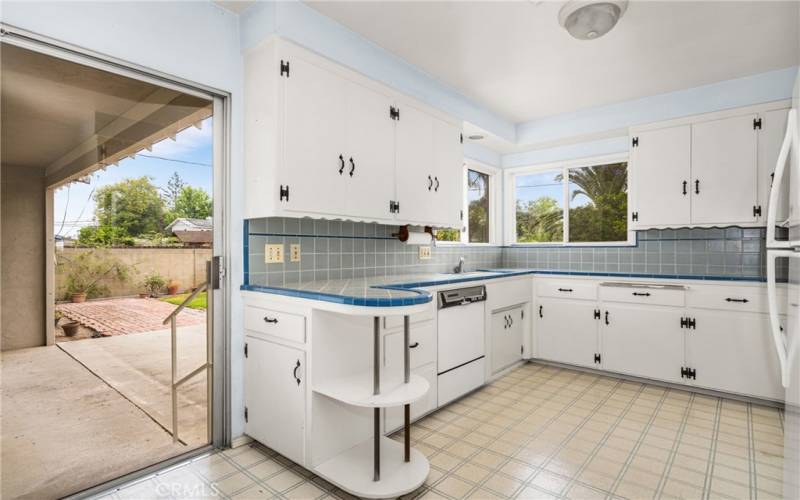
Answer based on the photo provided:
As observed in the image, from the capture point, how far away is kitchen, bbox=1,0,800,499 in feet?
6.34

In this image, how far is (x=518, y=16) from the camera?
7.54 ft

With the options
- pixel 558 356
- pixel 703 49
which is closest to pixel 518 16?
pixel 703 49

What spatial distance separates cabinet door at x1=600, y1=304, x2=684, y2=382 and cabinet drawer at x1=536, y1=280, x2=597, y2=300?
177mm

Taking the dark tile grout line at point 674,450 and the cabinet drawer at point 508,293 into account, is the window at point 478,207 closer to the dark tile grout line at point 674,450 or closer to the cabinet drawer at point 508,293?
the cabinet drawer at point 508,293

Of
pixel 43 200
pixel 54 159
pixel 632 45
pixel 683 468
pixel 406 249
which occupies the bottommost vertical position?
pixel 683 468

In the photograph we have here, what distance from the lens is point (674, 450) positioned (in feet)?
7.30

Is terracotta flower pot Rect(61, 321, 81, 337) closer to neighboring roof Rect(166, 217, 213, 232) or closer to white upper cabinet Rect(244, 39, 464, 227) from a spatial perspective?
neighboring roof Rect(166, 217, 213, 232)

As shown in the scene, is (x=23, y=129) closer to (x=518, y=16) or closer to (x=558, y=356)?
(x=518, y=16)

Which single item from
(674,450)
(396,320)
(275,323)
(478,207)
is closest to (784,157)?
(674,450)

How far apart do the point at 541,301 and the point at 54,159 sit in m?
3.70

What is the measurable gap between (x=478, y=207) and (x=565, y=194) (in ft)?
3.11

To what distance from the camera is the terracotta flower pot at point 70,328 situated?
5.70ft

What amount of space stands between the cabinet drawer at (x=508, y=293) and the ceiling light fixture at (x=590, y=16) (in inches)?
72.8

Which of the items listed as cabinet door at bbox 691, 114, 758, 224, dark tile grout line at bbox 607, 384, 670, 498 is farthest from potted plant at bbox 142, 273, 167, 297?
cabinet door at bbox 691, 114, 758, 224
